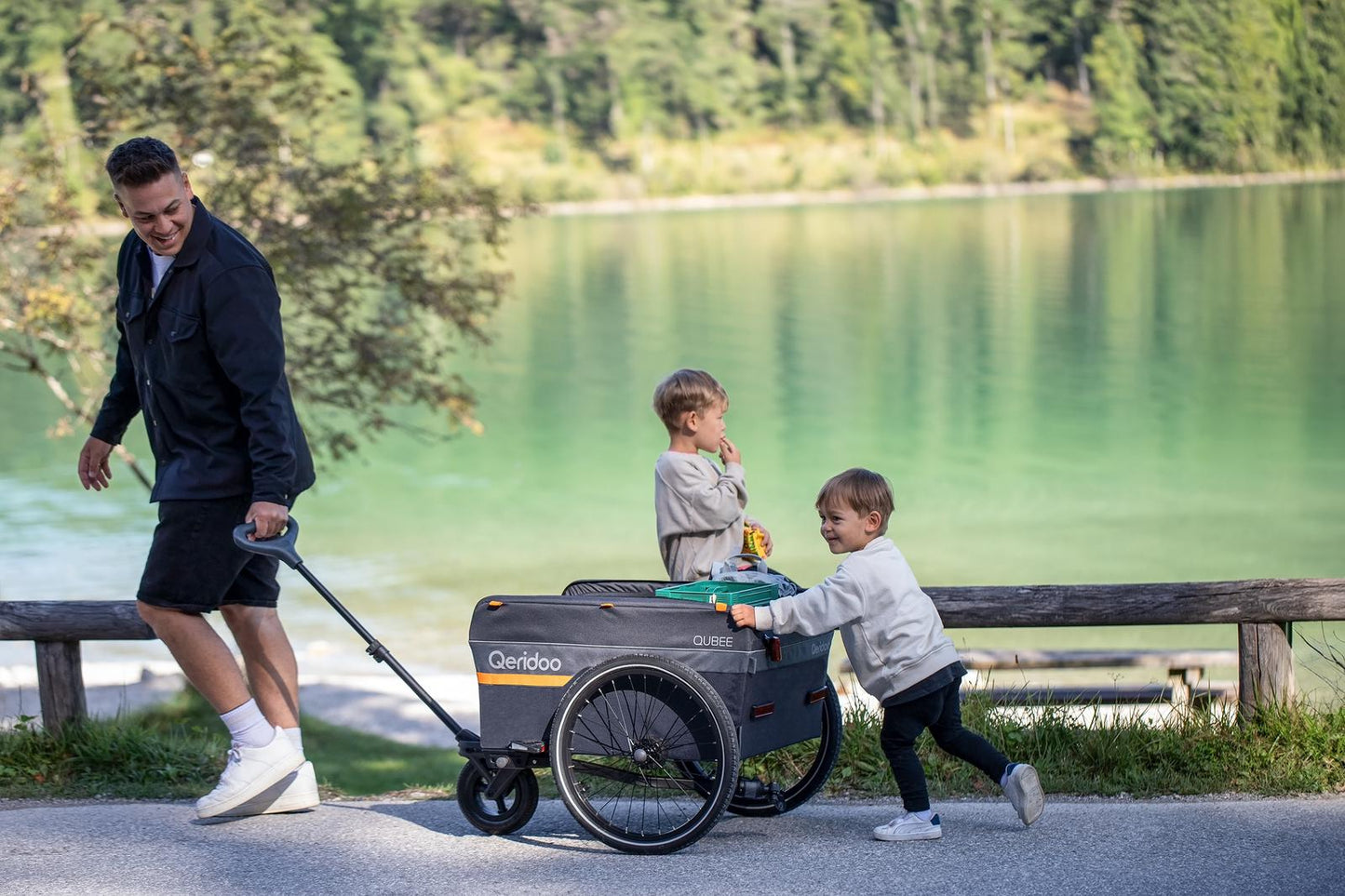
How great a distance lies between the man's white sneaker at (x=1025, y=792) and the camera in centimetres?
420

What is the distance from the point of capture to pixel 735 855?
4180 mm

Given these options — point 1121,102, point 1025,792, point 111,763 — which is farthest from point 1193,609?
point 1121,102

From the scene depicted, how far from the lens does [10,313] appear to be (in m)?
10.7

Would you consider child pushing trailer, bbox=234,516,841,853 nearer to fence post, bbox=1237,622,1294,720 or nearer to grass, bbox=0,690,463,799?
grass, bbox=0,690,463,799

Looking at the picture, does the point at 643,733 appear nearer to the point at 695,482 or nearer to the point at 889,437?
the point at 695,482

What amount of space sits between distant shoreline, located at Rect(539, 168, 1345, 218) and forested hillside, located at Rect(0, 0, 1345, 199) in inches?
30.9

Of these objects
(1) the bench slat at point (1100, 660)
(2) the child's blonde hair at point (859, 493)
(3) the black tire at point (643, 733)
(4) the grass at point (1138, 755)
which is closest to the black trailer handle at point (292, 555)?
(3) the black tire at point (643, 733)

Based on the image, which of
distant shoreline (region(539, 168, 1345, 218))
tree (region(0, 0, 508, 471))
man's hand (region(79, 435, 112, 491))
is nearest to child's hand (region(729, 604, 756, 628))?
man's hand (region(79, 435, 112, 491))

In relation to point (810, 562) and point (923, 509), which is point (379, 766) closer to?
point (810, 562)

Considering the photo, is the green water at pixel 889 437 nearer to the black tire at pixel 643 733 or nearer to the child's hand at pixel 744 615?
the black tire at pixel 643 733

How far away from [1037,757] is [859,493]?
1343 millimetres

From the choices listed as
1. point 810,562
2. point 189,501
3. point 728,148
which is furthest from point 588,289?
point 189,501

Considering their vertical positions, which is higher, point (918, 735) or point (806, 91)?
point (806, 91)

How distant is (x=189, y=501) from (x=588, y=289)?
6589 centimetres
